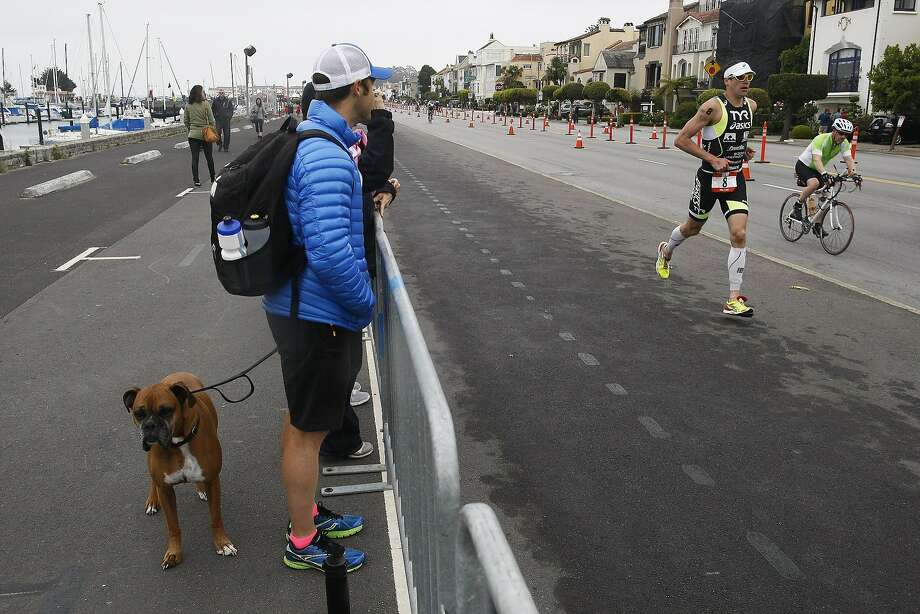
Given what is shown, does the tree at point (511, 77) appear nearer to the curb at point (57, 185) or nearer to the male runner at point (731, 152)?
the curb at point (57, 185)

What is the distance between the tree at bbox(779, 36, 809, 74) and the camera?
191 feet

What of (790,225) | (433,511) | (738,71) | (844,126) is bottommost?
(790,225)

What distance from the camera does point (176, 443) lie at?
132 inches

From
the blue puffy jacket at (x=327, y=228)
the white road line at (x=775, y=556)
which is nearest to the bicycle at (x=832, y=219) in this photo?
the white road line at (x=775, y=556)

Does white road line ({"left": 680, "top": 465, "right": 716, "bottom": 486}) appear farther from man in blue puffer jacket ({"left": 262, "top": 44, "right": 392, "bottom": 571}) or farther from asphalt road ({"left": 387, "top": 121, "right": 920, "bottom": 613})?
man in blue puffer jacket ({"left": 262, "top": 44, "right": 392, "bottom": 571})

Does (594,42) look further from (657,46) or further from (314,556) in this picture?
(314,556)

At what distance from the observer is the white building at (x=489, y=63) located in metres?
168

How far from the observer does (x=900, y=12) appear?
4516 centimetres

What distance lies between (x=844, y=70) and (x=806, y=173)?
1739 inches

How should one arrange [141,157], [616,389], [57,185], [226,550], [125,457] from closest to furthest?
[226,550] → [125,457] → [616,389] → [57,185] → [141,157]

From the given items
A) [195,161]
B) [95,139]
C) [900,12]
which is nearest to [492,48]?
[900,12]

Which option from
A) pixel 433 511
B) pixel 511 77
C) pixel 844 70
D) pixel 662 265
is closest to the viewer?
pixel 433 511

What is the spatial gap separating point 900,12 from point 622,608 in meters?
51.3

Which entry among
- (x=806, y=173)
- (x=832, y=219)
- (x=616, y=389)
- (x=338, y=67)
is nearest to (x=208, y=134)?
(x=806, y=173)
